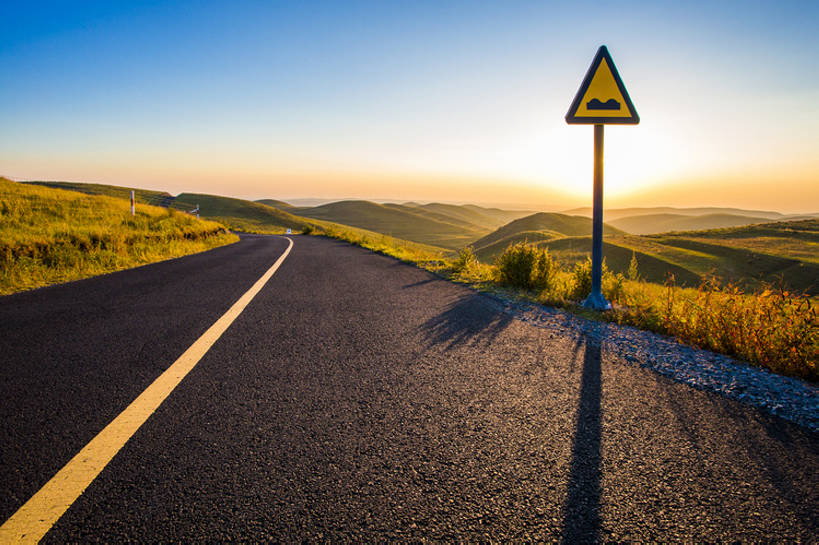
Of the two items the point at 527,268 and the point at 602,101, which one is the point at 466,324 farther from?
the point at 602,101

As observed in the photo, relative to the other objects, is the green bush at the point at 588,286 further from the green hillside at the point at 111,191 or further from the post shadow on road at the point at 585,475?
the green hillside at the point at 111,191

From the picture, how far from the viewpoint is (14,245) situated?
Answer: 859cm

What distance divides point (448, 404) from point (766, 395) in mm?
2385

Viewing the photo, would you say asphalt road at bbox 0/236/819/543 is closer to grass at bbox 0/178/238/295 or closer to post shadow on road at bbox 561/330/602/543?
post shadow on road at bbox 561/330/602/543

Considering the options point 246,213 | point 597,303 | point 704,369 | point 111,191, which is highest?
point 111,191

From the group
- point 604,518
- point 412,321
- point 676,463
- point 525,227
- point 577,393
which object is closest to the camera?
point 604,518

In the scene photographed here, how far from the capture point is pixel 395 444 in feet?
7.17

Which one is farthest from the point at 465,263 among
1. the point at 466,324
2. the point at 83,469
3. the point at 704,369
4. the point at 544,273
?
the point at 83,469

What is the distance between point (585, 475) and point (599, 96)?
5.54m

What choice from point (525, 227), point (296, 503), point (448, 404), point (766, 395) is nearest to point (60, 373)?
point (296, 503)

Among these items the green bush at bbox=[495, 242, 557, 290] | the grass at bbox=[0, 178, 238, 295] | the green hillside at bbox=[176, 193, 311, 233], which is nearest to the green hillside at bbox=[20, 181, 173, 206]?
the green hillside at bbox=[176, 193, 311, 233]

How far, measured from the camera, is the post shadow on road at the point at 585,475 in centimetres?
159

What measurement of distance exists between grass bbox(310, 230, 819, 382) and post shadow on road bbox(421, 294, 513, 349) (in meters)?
1.20

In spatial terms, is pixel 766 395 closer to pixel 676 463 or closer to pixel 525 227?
pixel 676 463
